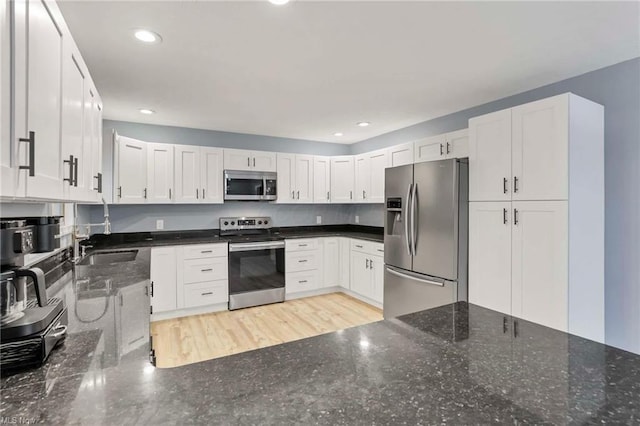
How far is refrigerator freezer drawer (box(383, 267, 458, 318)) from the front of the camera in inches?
115

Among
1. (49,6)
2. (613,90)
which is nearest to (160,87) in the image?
(49,6)

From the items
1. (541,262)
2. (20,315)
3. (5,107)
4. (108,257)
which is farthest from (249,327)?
(5,107)

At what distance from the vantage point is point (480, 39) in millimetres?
2023

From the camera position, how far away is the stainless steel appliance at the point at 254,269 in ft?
13.2

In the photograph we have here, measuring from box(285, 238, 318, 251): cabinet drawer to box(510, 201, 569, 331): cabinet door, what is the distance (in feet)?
8.61

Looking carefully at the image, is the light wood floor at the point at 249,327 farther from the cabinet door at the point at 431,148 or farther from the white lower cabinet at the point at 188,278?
the cabinet door at the point at 431,148

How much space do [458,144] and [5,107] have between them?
335 cm

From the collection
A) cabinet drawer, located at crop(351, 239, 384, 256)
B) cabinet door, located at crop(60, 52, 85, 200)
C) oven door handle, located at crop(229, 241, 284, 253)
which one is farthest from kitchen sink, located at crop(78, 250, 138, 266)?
cabinet drawer, located at crop(351, 239, 384, 256)

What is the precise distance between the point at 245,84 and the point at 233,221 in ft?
7.44

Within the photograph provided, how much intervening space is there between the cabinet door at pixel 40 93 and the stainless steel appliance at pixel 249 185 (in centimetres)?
311

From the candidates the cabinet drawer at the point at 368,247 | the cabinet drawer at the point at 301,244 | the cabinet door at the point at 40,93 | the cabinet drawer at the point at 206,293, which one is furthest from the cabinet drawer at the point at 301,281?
the cabinet door at the point at 40,93

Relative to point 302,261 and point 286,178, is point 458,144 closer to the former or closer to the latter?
point 286,178

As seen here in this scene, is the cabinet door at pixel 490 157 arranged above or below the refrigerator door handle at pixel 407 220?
above

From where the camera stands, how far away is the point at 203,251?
3.87 meters
